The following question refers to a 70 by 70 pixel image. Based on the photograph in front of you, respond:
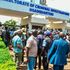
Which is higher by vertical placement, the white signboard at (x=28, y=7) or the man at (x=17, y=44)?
the white signboard at (x=28, y=7)

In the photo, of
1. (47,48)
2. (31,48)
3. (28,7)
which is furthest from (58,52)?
(28,7)

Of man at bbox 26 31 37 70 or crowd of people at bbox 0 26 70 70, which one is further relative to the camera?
man at bbox 26 31 37 70

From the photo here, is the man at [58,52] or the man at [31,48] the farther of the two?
the man at [31,48]

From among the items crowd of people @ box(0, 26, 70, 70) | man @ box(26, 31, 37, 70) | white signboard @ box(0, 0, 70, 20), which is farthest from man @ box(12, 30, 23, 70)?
white signboard @ box(0, 0, 70, 20)

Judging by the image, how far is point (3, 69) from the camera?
419cm

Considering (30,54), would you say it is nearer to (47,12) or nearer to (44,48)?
(44,48)

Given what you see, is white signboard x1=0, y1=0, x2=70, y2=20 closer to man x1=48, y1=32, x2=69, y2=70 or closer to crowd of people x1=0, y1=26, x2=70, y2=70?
crowd of people x1=0, y1=26, x2=70, y2=70

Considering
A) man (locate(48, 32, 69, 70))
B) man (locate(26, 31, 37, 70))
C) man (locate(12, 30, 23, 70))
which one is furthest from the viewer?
man (locate(12, 30, 23, 70))

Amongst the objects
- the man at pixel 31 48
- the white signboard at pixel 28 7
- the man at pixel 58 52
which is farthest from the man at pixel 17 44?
the white signboard at pixel 28 7

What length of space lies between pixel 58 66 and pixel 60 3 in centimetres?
4834

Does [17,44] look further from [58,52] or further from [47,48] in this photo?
[58,52]

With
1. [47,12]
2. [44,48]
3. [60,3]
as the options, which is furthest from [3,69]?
[60,3]

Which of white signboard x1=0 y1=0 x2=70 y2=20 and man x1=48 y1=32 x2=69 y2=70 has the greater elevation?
white signboard x1=0 y1=0 x2=70 y2=20

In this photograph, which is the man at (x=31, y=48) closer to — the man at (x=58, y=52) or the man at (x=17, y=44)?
the man at (x=58, y=52)
